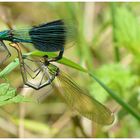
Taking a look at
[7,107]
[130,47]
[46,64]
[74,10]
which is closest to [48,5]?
[74,10]

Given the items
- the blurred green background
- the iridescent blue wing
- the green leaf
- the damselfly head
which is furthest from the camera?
the blurred green background

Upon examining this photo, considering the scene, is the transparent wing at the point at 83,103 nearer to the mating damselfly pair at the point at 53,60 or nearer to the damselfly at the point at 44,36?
the mating damselfly pair at the point at 53,60

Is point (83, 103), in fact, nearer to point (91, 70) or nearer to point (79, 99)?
point (79, 99)

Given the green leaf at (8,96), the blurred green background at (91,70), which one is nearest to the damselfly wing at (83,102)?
the blurred green background at (91,70)

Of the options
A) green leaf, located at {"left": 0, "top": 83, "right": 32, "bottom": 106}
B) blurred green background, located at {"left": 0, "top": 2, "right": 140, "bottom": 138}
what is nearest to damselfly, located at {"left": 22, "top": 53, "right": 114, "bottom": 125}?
blurred green background, located at {"left": 0, "top": 2, "right": 140, "bottom": 138}

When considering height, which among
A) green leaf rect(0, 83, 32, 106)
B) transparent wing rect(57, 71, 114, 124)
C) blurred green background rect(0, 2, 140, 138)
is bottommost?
blurred green background rect(0, 2, 140, 138)

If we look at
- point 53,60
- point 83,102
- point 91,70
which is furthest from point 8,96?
point 91,70

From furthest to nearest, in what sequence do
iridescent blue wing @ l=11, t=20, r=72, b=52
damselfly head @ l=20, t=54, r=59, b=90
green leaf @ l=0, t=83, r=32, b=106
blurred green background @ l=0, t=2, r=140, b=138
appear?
1. blurred green background @ l=0, t=2, r=140, b=138
2. damselfly head @ l=20, t=54, r=59, b=90
3. iridescent blue wing @ l=11, t=20, r=72, b=52
4. green leaf @ l=0, t=83, r=32, b=106

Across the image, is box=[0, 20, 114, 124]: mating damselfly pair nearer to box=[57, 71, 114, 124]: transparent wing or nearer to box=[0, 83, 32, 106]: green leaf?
box=[57, 71, 114, 124]: transparent wing
